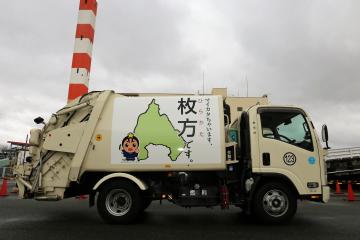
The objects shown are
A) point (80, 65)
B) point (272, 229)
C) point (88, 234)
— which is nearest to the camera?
point (88, 234)

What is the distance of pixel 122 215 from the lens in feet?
27.0

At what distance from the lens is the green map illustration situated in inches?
328

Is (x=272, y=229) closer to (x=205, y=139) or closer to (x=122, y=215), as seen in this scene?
(x=205, y=139)

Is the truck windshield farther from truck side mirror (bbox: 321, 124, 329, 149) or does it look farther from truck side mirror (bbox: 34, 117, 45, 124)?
truck side mirror (bbox: 34, 117, 45, 124)

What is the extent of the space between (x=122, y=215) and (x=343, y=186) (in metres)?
14.1

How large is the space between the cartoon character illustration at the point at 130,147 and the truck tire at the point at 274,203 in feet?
9.03

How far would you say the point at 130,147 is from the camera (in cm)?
839

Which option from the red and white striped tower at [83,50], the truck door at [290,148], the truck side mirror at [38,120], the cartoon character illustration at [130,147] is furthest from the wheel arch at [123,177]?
the red and white striped tower at [83,50]

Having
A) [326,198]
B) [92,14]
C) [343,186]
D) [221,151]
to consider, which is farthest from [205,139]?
[343,186]

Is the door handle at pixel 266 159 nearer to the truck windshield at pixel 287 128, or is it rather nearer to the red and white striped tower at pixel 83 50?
the truck windshield at pixel 287 128

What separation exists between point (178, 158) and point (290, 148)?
242 cm

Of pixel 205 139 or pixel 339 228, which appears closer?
pixel 339 228

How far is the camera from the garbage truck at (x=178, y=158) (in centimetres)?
818

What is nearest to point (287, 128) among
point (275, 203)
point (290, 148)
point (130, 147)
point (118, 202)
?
point (290, 148)
